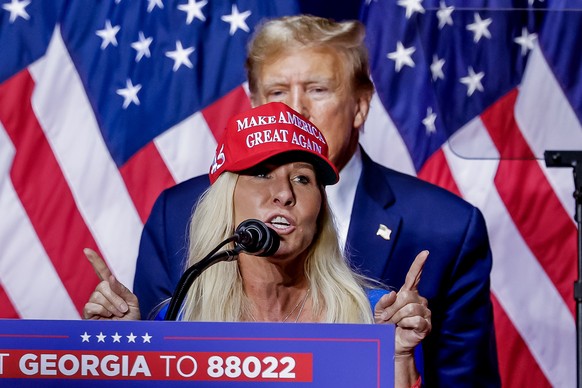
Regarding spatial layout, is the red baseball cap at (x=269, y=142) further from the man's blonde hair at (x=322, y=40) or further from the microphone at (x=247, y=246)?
the man's blonde hair at (x=322, y=40)

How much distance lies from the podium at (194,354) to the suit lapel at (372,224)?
171cm

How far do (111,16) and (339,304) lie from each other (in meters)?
1.47

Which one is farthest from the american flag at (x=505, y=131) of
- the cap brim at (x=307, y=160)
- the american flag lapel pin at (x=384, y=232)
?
the cap brim at (x=307, y=160)

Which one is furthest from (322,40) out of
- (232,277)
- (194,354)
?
(194,354)

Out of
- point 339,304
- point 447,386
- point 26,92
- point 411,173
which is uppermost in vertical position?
point 26,92

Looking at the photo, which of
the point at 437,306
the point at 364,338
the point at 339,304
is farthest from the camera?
the point at 437,306

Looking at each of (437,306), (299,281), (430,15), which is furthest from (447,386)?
(430,15)

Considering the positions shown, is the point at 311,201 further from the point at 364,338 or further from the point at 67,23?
the point at 67,23

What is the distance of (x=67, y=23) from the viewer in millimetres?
3354

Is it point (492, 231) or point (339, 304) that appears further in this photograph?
point (492, 231)

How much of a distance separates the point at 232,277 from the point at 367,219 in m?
0.89

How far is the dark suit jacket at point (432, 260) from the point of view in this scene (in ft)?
10.4

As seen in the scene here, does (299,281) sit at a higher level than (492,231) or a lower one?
lower

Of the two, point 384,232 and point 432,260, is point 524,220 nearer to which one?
point 432,260
